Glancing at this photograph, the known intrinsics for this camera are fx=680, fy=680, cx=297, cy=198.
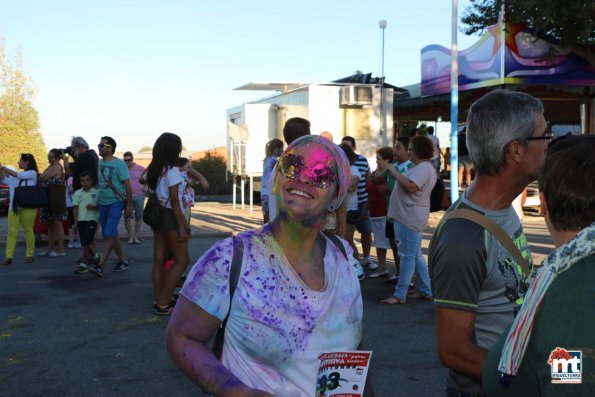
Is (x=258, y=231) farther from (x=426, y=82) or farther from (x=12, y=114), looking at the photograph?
(x=12, y=114)

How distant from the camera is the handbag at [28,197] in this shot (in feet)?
35.6

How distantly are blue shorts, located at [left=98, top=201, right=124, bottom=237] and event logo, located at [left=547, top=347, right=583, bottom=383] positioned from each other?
8458mm

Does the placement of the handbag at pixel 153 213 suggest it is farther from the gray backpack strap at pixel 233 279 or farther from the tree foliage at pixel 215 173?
the tree foliage at pixel 215 173

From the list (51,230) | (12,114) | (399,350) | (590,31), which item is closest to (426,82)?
(590,31)

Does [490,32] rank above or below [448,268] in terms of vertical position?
above

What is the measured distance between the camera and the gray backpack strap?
2.00m

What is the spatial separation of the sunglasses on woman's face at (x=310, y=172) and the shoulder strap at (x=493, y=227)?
450 millimetres

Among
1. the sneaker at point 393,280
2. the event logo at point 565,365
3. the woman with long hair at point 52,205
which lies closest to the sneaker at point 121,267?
the woman with long hair at point 52,205

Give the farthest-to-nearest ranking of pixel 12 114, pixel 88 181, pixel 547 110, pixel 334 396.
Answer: pixel 12 114
pixel 547 110
pixel 88 181
pixel 334 396

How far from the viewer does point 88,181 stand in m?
9.92

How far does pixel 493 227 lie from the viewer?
222 centimetres

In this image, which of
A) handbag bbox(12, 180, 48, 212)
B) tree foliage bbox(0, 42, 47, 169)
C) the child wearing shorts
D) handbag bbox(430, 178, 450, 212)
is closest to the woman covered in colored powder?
handbag bbox(430, 178, 450, 212)

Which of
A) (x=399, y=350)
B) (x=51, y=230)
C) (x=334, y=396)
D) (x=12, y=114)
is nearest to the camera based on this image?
(x=334, y=396)

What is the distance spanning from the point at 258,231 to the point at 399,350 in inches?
160
